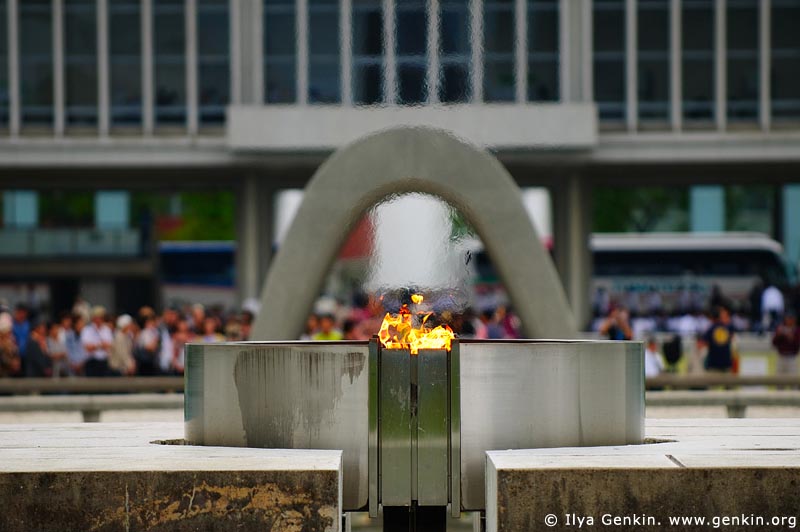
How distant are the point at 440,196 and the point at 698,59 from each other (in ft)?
78.0

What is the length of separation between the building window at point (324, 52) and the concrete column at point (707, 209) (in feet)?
38.6

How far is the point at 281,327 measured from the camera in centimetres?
1675

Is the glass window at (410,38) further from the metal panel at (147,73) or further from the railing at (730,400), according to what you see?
the railing at (730,400)

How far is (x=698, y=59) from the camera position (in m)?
38.6

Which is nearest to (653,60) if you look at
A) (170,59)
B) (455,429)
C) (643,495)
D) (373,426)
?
(170,59)

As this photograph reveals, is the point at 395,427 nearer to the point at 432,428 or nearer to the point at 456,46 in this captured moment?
the point at 432,428

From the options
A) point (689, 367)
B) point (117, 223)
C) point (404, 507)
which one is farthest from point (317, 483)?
point (117, 223)

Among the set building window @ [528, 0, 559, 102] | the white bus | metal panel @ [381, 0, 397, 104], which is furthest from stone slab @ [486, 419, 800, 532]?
the white bus

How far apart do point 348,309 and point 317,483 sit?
29186mm

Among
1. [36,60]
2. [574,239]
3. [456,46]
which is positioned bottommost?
[574,239]

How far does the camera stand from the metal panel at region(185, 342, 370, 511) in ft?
29.3

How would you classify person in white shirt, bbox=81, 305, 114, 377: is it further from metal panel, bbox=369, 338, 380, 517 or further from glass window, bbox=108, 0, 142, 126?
glass window, bbox=108, 0, 142, 126

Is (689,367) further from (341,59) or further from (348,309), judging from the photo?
(341,59)

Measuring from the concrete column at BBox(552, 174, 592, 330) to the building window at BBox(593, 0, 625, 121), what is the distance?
7.44 feet
